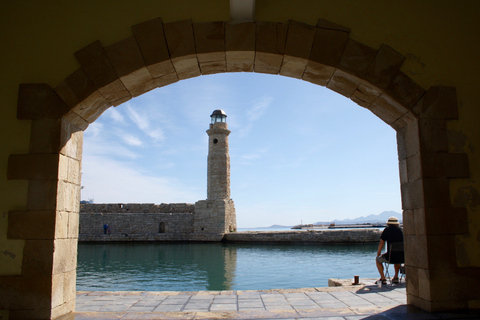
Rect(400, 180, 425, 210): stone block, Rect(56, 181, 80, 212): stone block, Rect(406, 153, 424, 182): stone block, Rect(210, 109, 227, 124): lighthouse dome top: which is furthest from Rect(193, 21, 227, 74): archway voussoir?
Rect(210, 109, 227, 124): lighthouse dome top

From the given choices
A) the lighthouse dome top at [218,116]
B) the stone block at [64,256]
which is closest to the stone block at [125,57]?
the stone block at [64,256]

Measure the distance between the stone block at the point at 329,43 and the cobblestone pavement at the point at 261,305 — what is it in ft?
7.47

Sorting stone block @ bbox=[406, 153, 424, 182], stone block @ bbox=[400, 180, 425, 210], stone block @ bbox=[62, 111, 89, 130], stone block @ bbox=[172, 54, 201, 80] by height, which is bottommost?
stone block @ bbox=[400, 180, 425, 210]

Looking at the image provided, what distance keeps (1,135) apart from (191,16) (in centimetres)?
200

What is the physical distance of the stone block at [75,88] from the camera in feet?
10.4

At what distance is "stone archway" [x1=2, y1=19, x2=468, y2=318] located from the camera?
2967 mm

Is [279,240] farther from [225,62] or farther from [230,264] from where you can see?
[225,62]

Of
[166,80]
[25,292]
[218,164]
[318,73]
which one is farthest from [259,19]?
[218,164]

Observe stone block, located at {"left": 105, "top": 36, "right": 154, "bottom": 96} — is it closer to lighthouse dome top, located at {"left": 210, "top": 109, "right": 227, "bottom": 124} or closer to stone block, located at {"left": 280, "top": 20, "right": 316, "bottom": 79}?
stone block, located at {"left": 280, "top": 20, "right": 316, "bottom": 79}

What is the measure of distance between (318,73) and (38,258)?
3008 mm

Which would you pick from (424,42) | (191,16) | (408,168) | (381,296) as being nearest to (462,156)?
(408,168)

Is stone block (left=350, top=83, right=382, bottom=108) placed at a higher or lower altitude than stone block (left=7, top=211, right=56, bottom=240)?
higher

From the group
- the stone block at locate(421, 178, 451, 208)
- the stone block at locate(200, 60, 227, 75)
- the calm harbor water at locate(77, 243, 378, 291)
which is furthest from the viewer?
the calm harbor water at locate(77, 243, 378, 291)

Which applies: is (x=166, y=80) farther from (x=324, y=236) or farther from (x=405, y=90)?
(x=324, y=236)
